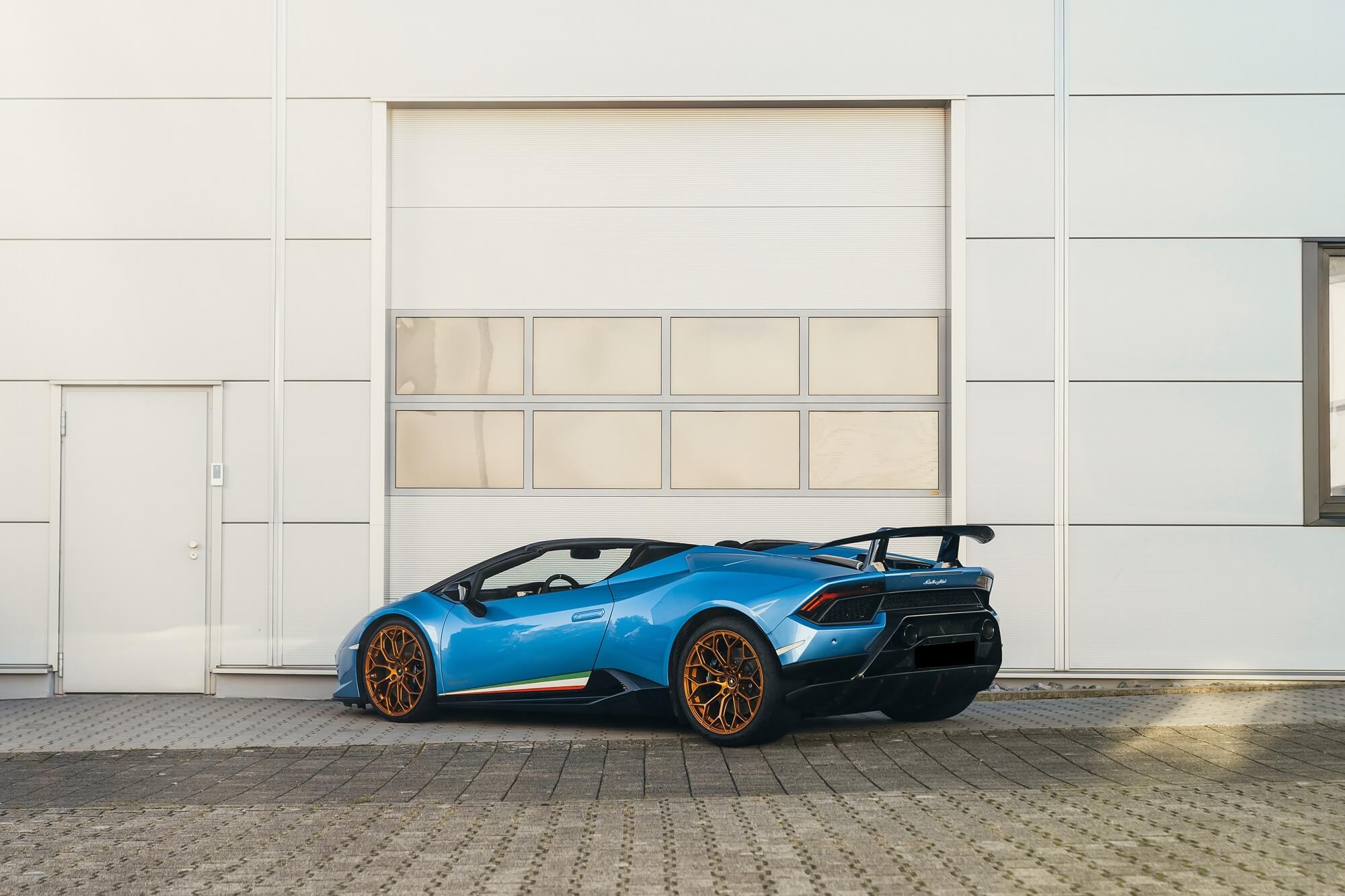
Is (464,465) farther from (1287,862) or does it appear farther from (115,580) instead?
(1287,862)

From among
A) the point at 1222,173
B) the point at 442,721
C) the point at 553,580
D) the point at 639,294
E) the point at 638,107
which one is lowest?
the point at 442,721

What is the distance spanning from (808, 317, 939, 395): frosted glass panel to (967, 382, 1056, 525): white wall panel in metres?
0.47

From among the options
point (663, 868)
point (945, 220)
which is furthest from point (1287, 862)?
point (945, 220)

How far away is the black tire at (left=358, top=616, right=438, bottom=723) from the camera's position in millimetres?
8680

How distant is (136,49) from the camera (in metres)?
10.8

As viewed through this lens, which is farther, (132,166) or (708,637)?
(132,166)

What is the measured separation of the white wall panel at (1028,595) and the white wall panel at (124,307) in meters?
6.15

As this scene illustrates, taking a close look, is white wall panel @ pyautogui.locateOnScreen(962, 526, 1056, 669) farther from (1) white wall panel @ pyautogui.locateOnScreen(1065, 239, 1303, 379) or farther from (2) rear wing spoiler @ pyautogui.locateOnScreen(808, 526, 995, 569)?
(2) rear wing spoiler @ pyautogui.locateOnScreen(808, 526, 995, 569)

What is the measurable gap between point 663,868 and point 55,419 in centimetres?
794

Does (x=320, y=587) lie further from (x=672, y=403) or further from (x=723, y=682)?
(x=723, y=682)

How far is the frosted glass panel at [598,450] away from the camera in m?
10.7

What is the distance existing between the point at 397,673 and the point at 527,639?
1.14 metres

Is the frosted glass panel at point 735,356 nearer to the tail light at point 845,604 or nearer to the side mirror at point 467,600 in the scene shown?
the side mirror at point 467,600

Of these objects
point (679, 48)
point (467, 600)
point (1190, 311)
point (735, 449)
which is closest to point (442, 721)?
point (467, 600)
